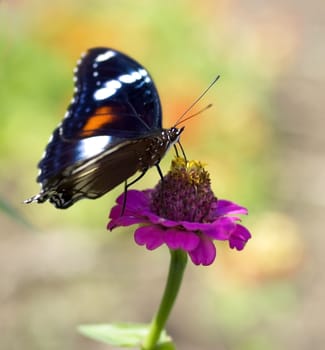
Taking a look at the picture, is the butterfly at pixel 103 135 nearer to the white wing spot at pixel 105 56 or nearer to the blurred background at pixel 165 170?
the white wing spot at pixel 105 56

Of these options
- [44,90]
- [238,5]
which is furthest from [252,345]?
[238,5]

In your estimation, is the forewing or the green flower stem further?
the forewing

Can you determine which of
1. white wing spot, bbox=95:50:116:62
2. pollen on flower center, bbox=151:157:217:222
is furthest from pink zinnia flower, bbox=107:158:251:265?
white wing spot, bbox=95:50:116:62

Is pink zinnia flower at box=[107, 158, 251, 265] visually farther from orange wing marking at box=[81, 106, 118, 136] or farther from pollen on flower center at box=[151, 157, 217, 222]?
orange wing marking at box=[81, 106, 118, 136]

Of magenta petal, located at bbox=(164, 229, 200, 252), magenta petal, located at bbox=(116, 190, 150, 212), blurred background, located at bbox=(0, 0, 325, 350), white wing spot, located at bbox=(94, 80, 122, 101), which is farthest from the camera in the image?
blurred background, located at bbox=(0, 0, 325, 350)

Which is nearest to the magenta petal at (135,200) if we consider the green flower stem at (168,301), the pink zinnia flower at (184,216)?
the pink zinnia flower at (184,216)

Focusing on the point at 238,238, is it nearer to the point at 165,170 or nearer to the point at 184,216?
the point at 184,216

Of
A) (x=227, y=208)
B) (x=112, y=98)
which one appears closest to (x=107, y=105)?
(x=112, y=98)

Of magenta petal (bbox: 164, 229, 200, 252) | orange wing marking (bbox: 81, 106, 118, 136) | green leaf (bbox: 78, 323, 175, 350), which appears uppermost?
orange wing marking (bbox: 81, 106, 118, 136)
